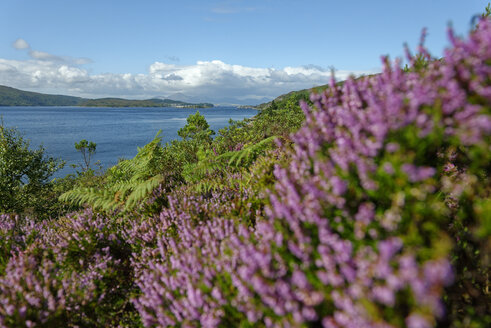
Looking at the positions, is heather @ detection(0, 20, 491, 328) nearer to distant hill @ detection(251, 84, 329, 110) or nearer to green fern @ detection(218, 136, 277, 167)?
distant hill @ detection(251, 84, 329, 110)

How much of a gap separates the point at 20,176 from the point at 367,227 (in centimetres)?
1241

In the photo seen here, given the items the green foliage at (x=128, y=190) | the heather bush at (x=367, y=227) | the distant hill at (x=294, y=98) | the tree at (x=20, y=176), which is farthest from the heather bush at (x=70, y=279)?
the tree at (x=20, y=176)

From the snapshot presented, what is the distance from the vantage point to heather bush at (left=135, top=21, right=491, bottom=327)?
153 centimetres

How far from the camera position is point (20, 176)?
34.3 ft

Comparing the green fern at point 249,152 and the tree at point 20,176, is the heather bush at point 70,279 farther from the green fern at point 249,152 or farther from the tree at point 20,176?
the tree at point 20,176

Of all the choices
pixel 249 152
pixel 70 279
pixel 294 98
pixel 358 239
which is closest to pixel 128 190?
pixel 249 152

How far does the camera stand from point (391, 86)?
2102 millimetres

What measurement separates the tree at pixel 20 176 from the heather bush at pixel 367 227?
8765 millimetres

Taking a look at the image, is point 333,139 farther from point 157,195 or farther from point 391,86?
point 157,195

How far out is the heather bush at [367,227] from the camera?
153cm

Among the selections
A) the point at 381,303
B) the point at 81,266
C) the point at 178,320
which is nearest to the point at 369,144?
the point at 381,303

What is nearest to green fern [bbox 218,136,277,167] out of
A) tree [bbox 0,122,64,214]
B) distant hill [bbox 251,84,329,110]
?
distant hill [bbox 251,84,329,110]

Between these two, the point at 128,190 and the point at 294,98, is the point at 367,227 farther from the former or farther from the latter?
the point at 294,98

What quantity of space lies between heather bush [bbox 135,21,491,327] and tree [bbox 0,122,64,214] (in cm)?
877
